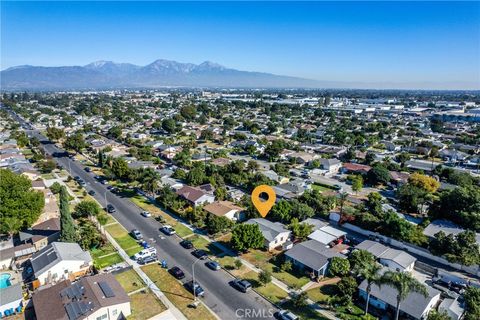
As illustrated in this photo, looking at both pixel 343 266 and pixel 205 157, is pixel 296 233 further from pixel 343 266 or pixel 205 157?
pixel 205 157

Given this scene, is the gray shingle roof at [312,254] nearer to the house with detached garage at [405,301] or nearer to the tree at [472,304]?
the house with detached garage at [405,301]

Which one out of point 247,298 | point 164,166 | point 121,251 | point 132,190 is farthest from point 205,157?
point 247,298

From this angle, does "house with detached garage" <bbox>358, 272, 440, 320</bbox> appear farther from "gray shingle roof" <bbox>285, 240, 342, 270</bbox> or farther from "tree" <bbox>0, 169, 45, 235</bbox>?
"tree" <bbox>0, 169, 45, 235</bbox>

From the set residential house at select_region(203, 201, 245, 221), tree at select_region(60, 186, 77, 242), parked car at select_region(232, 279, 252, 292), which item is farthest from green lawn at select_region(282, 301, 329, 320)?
tree at select_region(60, 186, 77, 242)

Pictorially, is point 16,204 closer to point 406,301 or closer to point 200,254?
point 200,254

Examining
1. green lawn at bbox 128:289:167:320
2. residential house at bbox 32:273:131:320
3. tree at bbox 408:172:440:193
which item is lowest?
green lawn at bbox 128:289:167:320
